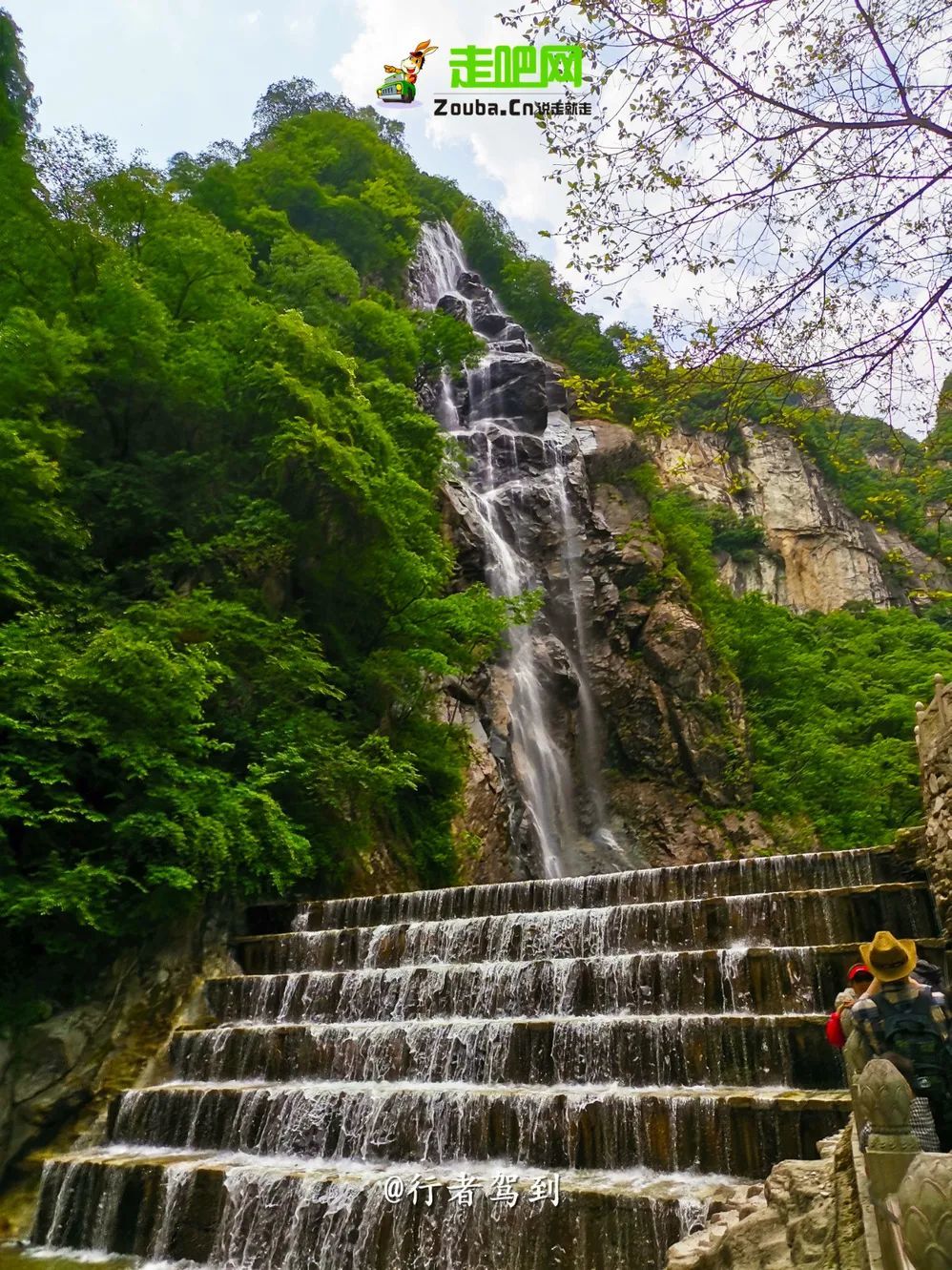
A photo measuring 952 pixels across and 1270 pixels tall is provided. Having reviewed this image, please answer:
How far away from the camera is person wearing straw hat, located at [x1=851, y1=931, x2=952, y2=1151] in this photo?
3881 millimetres

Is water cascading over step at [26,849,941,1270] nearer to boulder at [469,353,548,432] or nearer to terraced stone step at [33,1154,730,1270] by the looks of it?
terraced stone step at [33,1154,730,1270]

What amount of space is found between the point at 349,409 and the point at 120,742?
329 inches

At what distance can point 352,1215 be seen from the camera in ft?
20.4

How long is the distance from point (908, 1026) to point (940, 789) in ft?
16.6

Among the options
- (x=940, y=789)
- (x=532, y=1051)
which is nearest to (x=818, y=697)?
(x=940, y=789)

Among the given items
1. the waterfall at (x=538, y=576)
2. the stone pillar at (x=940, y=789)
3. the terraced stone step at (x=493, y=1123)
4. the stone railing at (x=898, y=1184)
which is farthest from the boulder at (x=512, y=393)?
the stone railing at (x=898, y=1184)

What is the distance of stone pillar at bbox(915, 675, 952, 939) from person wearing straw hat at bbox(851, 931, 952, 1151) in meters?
3.98

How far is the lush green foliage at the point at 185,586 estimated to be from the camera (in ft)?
30.2

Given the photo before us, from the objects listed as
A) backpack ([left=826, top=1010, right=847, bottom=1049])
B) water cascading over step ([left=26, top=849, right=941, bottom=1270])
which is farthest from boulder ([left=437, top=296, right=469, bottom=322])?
backpack ([left=826, top=1010, right=847, bottom=1049])

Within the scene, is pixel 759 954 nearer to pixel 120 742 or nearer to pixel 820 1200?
pixel 820 1200

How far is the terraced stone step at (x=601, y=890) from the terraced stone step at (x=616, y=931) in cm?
62

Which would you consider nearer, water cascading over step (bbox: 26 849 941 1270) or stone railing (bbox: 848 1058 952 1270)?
stone railing (bbox: 848 1058 952 1270)

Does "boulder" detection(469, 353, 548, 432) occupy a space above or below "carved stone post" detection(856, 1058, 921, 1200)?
above

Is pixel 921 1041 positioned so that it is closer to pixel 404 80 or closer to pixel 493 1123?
pixel 493 1123
